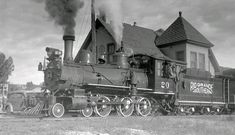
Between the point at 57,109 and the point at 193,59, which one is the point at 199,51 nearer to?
the point at 193,59

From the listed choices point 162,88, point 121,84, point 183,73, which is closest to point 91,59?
point 121,84

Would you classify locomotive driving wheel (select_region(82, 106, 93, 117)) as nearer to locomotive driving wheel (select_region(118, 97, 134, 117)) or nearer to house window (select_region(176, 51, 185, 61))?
locomotive driving wheel (select_region(118, 97, 134, 117))

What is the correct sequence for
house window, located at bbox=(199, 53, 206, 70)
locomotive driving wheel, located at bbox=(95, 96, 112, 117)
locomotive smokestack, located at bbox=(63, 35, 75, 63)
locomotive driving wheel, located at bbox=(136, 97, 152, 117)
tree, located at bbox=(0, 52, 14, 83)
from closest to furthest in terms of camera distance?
locomotive smokestack, located at bbox=(63, 35, 75, 63) < locomotive driving wheel, located at bbox=(95, 96, 112, 117) < locomotive driving wheel, located at bbox=(136, 97, 152, 117) < house window, located at bbox=(199, 53, 206, 70) < tree, located at bbox=(0, 52, 14, 83)

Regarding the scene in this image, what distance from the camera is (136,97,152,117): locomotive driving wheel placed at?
49.9 feet

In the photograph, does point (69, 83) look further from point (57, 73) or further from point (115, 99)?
point (115, 99)

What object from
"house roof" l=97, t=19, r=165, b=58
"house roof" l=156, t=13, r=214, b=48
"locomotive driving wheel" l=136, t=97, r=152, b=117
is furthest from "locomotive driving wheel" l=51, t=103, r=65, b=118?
"house roof" l=156, t=13, r=214, b=48

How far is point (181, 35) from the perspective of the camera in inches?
1045

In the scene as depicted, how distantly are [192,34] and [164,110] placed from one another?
12124 mm

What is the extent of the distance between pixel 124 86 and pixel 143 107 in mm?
1639

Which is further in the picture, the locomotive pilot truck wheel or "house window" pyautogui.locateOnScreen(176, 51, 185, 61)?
"house window" pyautogui.locateOnScreen(176, 51, 185, 61)

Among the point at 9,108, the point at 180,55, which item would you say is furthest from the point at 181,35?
the point at 9,108

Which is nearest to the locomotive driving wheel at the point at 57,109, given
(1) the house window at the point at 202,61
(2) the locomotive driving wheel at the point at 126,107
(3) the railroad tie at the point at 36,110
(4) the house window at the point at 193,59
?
(3) the railroad tie at the point at 36,110

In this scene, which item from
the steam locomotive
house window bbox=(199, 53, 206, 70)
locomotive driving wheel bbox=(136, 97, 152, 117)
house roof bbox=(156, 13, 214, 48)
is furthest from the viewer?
house window bbox=(199, 53, 206, 70)

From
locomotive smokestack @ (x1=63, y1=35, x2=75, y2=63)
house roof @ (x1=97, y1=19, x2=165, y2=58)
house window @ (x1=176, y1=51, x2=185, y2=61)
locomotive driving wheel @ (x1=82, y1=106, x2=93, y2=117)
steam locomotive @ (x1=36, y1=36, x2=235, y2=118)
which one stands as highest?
house roof @ (x1=97, y1=19, x2=165, y2=58)
